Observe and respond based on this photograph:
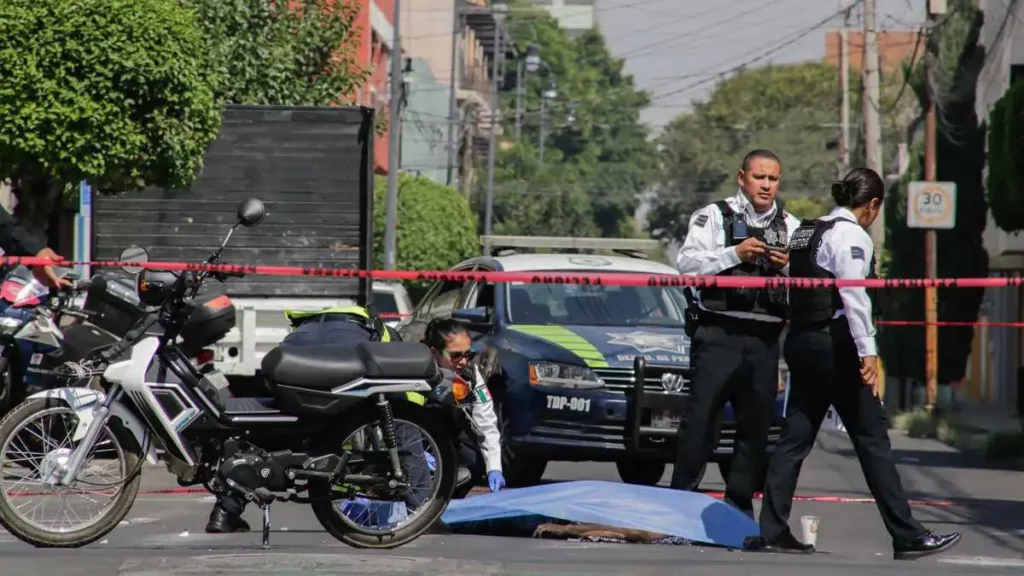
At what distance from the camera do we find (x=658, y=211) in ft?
330

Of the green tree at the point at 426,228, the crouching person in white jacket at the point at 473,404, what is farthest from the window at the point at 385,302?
the green tree at the point at 426,228

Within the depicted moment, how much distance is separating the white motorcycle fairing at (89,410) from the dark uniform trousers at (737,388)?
273 centimetres

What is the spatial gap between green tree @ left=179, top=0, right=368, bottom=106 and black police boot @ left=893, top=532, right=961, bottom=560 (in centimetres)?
1589

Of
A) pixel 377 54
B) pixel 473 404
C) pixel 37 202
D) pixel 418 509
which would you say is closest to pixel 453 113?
pixel 377 54

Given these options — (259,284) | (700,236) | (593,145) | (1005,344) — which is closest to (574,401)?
(700,236)

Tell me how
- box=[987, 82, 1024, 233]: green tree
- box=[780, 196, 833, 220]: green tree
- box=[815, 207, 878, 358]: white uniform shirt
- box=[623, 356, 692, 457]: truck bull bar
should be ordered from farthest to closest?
box=[780, 196, 833, 220]: green tree, box=[987, 82, 1024, 233]: green tree, box=[623, 356, 692, 457]: truck bull bar, box=[815, 207, 878, 358]: white uniform shirt

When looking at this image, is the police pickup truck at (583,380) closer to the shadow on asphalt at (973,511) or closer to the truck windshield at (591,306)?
the truck windshield at (591,306)

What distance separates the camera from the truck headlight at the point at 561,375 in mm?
12680

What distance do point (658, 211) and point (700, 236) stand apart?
91.0 metres

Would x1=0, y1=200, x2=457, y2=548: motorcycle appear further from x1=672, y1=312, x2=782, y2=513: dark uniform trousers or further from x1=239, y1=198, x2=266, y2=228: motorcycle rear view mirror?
x1=672, y1=312, x2=782, y2=513: dark uniform trousers

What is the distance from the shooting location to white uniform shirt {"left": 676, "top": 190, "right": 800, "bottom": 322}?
9602mm

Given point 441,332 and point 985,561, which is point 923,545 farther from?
point 441,332

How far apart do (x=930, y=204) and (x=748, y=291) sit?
68.0 feet

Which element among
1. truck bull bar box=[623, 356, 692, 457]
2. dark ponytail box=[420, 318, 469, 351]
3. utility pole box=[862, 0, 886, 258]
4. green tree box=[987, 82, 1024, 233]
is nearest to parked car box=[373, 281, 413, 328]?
green tree box=[987, 82, 1024, 233]
